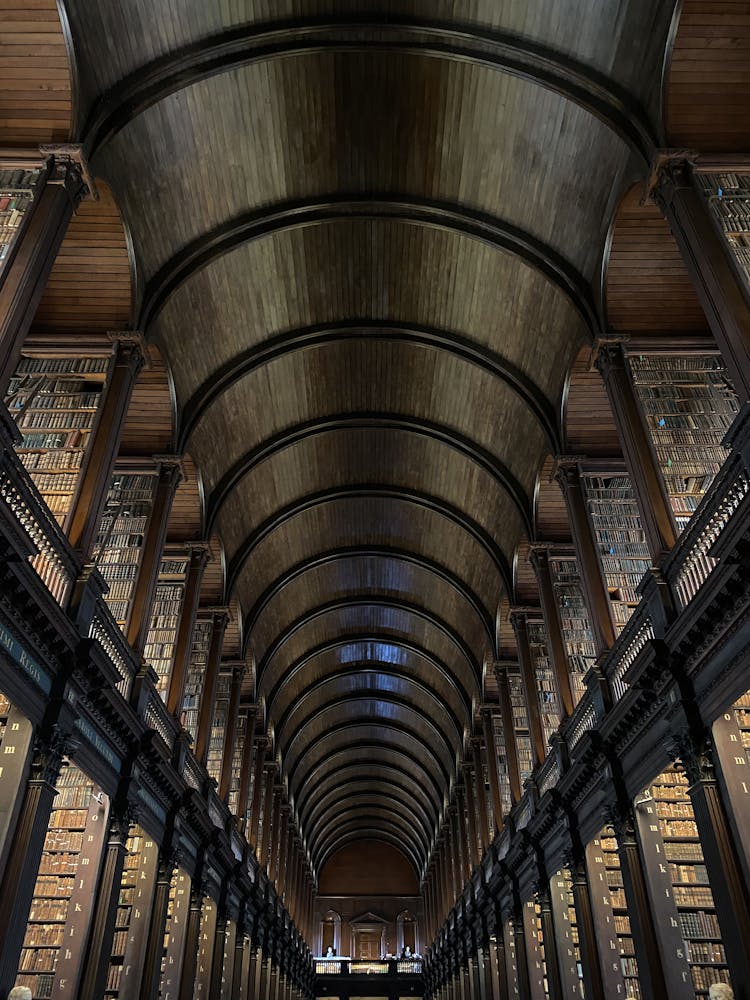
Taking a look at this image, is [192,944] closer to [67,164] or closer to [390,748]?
[67,164]

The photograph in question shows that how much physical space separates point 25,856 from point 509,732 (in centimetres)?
1311

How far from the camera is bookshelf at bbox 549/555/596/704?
13.6 m

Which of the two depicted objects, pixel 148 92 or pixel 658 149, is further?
pixel 148 92

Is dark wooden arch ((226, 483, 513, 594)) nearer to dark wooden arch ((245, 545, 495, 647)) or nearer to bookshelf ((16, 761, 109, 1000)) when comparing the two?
dark wooden arch ((245, 545, 495, 647))

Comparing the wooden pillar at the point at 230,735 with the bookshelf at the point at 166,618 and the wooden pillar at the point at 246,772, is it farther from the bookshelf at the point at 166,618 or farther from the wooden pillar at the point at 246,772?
the bookshelf at the point at 166,618

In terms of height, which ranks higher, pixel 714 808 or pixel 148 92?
pixel 148 92

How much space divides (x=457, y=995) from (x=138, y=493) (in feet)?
65.6

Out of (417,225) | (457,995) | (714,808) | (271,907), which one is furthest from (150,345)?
(457,995)

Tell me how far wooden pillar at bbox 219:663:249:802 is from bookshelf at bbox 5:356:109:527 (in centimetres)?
920

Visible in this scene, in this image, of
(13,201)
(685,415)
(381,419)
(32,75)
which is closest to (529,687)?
(381,419)

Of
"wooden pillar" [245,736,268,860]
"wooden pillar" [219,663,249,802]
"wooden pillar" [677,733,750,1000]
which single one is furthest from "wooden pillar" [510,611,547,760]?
"wooden pillar" [245,736,268,860]

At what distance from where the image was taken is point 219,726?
18.8 metres

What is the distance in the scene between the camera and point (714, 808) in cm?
725

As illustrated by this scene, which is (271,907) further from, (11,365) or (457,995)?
(11,365)
